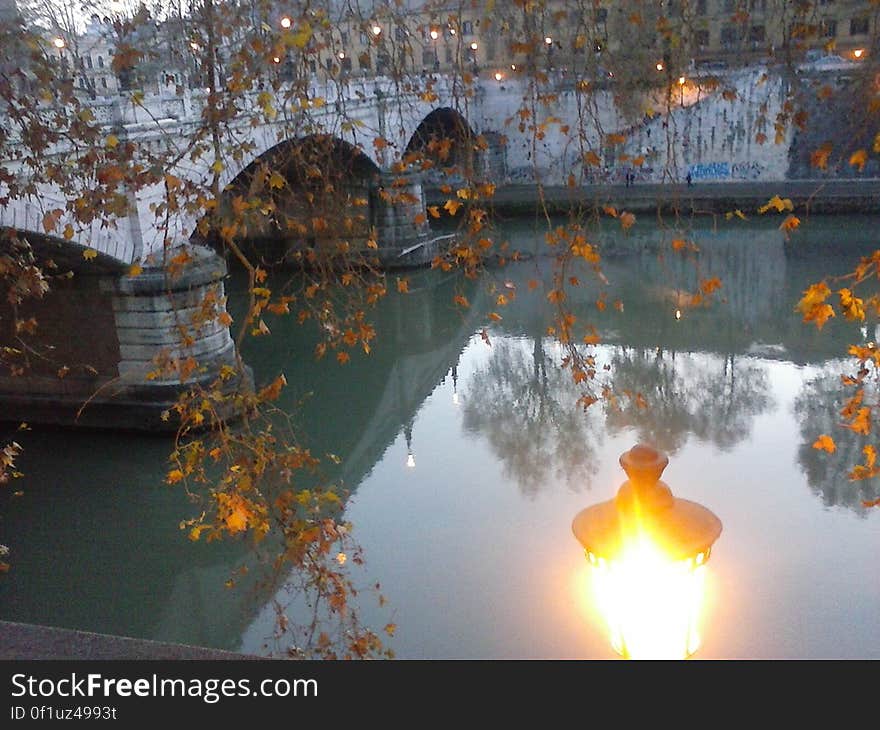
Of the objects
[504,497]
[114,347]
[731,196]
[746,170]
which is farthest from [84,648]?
[746,170]

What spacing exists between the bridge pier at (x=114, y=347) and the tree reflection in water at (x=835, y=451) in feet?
13.9

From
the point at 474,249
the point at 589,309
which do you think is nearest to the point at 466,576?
the point at 474,249

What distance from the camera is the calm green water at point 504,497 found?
4.66 meters

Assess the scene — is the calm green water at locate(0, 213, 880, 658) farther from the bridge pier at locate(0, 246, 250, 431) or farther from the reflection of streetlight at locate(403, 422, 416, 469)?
the bridge pier at locate(0, 246, 250, 431)

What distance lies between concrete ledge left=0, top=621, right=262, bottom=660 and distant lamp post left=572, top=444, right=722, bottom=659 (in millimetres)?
631

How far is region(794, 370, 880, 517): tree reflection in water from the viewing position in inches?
231

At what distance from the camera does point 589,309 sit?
39.1ft

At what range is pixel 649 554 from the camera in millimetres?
1102

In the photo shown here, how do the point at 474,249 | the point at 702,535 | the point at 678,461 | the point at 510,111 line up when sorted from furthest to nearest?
the point at 510,111
the point at 678,461
the point at 474,249
the point at 702,535

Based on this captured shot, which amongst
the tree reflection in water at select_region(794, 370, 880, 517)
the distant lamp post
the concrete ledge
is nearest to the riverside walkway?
the tree reflection in water at select_region(794, 370, 880, 517)

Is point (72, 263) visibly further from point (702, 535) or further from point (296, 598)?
point (702, 535)

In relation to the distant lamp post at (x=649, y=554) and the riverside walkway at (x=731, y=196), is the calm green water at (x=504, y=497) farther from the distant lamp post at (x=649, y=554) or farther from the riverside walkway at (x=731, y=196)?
the riverside walkway at (x=731, y=196)

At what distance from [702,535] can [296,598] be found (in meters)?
4.08
